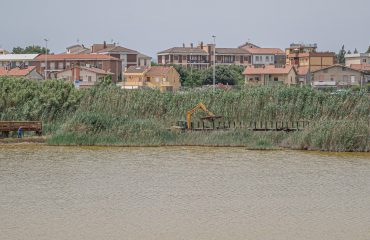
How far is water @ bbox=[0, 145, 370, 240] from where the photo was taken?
18.3 metres

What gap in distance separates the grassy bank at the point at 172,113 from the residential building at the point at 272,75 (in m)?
42.2

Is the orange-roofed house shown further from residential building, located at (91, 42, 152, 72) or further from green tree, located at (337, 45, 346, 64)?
Answer: residential building, located at (91, 42, 152, 72)

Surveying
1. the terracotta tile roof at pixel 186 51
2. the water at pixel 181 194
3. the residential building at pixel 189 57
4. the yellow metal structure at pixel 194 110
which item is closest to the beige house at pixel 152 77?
the residential building at pixel 189 57

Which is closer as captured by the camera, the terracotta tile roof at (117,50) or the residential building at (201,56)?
the terracotta tile roof at (117,50)

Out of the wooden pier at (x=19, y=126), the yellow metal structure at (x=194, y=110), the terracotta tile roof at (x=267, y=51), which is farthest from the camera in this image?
the terracotta tile roof at (x=267, y=51)

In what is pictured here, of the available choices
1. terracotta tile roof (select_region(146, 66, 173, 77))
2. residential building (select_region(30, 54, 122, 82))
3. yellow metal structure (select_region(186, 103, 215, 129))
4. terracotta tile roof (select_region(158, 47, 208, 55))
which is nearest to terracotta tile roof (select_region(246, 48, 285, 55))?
terracotta tile roof (select_region(158, 47, 208, 55))

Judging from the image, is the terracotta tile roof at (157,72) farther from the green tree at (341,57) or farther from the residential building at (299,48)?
the green tree at (341,57)

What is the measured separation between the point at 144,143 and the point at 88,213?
1551cm

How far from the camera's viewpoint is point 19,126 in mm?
37281

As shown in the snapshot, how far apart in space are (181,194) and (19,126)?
16.3 metres

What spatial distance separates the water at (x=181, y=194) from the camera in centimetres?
1831

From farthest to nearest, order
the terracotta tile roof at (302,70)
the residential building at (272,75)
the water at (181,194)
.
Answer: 1. the terracotta tile roof at (302,70)
2. the residential building at (272,75)
3. the water at (181,194)

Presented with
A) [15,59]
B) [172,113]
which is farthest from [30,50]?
[172,113]

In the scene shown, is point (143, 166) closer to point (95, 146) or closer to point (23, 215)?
point (95, 146)
